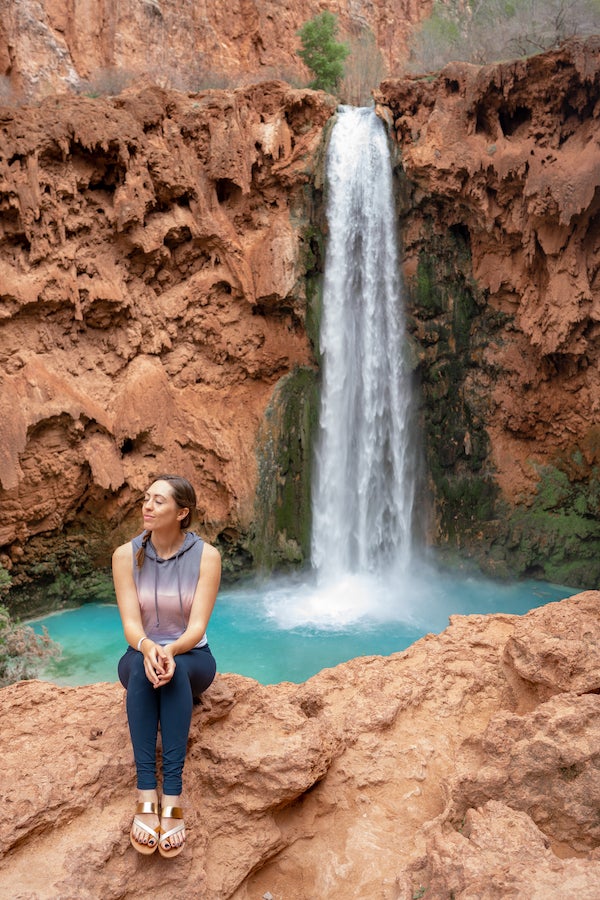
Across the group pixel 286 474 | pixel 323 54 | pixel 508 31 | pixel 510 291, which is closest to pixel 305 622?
pixel 286 474

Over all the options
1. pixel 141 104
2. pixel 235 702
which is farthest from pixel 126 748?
pixel 141 104

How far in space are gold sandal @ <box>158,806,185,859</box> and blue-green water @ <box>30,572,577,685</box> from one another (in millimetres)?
6909

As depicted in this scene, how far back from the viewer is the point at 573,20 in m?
14.0

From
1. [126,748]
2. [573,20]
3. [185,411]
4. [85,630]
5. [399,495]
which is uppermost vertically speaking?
[573,20]

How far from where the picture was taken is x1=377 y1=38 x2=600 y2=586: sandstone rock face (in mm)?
11742

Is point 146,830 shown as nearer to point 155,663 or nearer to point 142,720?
point 142,720

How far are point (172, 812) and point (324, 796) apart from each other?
80cm

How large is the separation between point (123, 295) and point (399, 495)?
278 inches

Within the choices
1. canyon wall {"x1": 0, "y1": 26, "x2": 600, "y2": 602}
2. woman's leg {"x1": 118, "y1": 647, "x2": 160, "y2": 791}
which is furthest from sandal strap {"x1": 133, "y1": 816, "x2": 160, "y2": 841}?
canyon wall {"x1": 0, "y1": 26, "x2": 600, "y2": 602}

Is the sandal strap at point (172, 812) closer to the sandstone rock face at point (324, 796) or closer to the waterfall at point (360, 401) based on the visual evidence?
the sandstone rock face at point (324, 796)

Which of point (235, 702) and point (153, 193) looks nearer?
point (235, 702)

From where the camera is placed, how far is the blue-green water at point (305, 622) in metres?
9.97

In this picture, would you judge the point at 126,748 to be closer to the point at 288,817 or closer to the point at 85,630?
the point at 288,817

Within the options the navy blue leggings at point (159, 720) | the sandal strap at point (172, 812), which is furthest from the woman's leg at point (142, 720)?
the sandal strap at point (172, 812)
